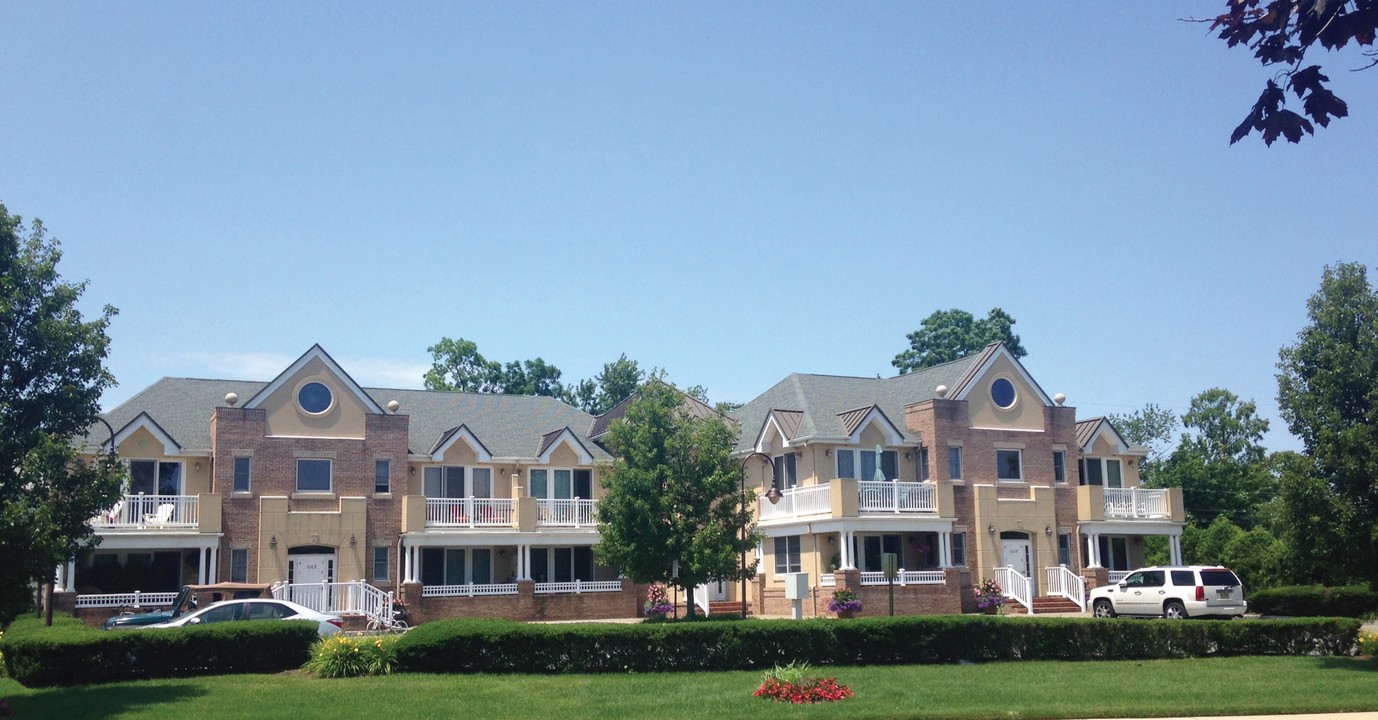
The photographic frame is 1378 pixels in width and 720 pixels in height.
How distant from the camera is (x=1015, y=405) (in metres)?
42.2

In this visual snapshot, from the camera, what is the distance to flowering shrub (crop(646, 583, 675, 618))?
117 feet

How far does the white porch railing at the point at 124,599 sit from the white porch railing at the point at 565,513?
38.7ft

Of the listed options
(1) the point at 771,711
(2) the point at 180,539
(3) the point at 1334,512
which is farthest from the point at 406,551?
(3) the point at 1334,512

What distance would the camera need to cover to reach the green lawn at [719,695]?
16344 millimetres

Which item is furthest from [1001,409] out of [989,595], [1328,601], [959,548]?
[1328,601]

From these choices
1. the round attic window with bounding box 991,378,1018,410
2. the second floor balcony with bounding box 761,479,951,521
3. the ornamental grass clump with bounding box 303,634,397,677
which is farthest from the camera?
the round attic window with bounding box 991,378,1018,410

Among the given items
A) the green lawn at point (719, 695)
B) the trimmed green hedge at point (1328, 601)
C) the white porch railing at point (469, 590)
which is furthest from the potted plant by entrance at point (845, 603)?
the trimmed green hedge at point (1328, 601)

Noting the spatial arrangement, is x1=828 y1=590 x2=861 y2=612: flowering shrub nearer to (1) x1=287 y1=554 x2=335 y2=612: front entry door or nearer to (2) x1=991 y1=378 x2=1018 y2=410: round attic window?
(2) x1=991 y1=378 x2=1018 y2=410: round attic window

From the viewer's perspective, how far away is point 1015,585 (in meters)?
38.7

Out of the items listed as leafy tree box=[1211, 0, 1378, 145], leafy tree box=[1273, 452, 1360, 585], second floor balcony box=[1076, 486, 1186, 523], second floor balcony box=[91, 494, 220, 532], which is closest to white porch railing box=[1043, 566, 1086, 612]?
second floor balcony box=[1076, 486, 1186, 523]

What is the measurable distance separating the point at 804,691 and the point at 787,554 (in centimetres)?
2335

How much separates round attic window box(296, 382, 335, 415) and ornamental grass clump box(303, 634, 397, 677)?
1845 centimetres

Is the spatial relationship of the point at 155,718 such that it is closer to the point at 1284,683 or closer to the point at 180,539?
the point at 1284,683

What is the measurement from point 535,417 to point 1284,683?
100 feet
